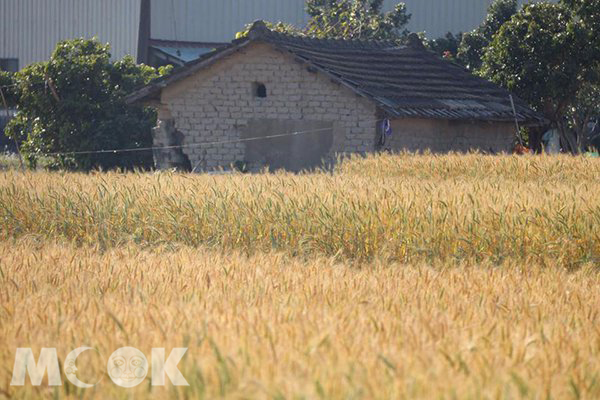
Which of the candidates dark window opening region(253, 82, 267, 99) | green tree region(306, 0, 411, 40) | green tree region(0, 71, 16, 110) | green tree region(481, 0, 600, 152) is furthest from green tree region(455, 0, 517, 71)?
green tree region(0, 71, 16, 110)

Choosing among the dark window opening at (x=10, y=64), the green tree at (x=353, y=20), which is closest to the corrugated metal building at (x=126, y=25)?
the dark window opening at (x=10, y=64)

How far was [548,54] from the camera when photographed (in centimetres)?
2734

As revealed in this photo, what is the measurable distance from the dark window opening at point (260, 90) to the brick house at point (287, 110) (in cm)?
2

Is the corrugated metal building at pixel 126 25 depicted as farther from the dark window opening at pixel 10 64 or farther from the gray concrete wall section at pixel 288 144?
the gray concrete wall section at pixel 288 144

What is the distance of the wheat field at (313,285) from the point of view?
4047 mm

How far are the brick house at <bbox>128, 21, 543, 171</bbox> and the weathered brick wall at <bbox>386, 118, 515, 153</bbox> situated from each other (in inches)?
1.1

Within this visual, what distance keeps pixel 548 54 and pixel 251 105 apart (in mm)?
8574

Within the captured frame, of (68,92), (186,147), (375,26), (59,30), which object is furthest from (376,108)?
(59,30)

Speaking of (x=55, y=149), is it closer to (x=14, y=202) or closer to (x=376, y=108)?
(x=376, y=108)

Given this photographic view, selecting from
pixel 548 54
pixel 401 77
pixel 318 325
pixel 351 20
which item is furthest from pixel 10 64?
pixel 318 325

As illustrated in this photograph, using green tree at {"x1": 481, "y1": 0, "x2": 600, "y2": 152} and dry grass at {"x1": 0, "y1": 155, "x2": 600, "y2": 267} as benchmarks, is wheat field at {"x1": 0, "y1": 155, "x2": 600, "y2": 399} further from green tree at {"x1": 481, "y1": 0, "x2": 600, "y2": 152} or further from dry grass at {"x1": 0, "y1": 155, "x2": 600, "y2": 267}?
green tree at {"x1": 481, "y1": 0, "x2": 600, "y2": 152}

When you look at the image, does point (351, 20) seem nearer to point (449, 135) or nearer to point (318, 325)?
point (449, 135)

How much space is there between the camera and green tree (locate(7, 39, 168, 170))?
26203mm

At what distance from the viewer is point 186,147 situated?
76.0ft
